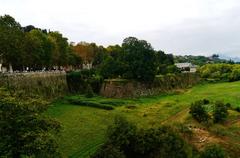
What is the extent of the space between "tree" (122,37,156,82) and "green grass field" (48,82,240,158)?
6.29m

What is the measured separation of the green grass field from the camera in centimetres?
5772

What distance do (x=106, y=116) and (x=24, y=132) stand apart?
38.2 m

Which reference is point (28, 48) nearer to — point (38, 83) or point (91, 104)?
point (38, 83)

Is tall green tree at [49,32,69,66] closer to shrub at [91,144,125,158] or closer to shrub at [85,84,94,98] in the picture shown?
shrub at [85,84,94,98]

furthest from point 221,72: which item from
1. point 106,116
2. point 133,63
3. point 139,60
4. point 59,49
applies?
point 106,116

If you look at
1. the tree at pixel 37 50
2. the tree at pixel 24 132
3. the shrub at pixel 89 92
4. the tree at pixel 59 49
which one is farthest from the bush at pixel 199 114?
the tree at pixel 59 49

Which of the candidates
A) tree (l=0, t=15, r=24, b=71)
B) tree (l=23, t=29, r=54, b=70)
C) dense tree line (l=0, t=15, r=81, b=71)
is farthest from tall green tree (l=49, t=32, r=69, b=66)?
tree (l=0, t=15, r=24, b=71)

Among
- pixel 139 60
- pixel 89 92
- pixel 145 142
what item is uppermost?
pixel 139 60

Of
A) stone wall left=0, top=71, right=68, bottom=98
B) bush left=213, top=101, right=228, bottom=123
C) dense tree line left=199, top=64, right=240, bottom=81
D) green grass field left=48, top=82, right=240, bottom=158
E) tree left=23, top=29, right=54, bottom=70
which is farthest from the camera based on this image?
dense tree line left=199, top=64, right=240, bottom=81

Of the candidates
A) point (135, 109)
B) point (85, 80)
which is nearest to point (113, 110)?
point (135, 109)

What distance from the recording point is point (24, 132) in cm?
3691

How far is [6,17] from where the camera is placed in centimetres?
8025

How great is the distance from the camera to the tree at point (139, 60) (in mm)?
104250

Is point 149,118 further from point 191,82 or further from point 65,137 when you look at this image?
point 191,82
